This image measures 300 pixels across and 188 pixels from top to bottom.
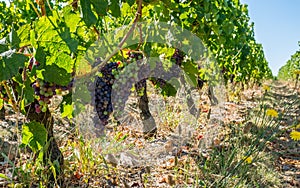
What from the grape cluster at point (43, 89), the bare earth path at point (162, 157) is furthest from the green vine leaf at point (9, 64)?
the bare earth path at point (162, 157)

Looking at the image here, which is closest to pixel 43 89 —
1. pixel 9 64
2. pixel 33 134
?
pixel 33 134

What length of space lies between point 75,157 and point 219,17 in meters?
1.52

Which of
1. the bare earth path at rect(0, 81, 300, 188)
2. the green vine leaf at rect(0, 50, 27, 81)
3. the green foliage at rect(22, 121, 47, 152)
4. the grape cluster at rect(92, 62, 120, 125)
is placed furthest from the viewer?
the bare earth path at rect(0, 81, 300, 188)

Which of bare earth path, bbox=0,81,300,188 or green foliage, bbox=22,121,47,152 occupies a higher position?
green foliage, bbox=22,121,47,152

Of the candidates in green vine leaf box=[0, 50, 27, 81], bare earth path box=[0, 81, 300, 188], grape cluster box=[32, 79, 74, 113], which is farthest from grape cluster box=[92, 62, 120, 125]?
green vine leaf box=[0, 50, 27, 81]

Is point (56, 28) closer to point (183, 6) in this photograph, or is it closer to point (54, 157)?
point (54, 157)

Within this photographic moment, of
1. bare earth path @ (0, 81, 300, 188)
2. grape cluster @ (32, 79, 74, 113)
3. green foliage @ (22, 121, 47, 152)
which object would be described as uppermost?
grape cluster @ (32, 79, 74, 113)

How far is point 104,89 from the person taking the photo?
1.81m

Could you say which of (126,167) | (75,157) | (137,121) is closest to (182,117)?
(137,121)

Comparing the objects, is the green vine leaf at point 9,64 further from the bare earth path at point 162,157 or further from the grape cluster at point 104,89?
the bare earth path at point 162,157

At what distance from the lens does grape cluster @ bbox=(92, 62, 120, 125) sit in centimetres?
175

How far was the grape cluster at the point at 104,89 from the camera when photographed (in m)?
1.75

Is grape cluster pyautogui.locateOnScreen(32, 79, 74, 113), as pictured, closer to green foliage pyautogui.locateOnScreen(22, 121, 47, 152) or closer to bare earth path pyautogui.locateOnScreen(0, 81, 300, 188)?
green foliage pyautogui.locateOnScreen(22, 121, 47, 152)

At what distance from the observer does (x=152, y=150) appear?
9.95 ft
